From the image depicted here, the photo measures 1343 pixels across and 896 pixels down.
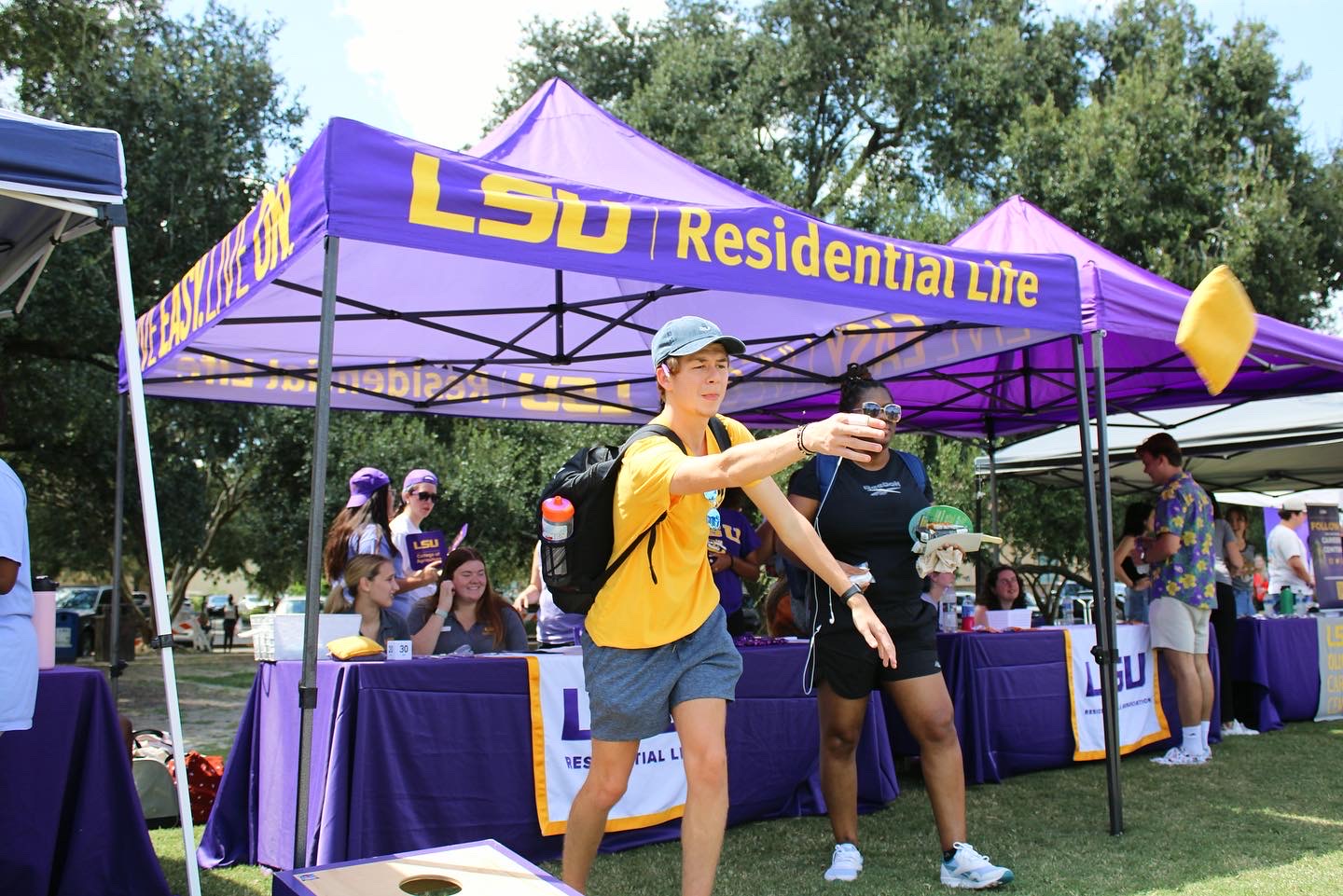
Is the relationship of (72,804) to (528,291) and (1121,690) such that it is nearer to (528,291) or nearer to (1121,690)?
(528,291)

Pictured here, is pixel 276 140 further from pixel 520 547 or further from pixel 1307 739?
pixel 1307 739

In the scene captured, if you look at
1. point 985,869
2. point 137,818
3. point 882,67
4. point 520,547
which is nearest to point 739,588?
point 985,869

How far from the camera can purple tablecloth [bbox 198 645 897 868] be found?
3.73m

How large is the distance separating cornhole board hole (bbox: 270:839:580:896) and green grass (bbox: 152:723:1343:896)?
52.5 inches

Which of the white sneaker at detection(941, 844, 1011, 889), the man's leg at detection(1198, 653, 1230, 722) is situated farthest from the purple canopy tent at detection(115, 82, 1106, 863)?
the man's leg at detection(1198, 653, 1230, 722)

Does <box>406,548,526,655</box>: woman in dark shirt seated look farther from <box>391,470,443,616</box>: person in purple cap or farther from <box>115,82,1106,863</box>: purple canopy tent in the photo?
<box>115,82,1106,863</box>: purple canopy tent

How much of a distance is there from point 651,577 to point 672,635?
168 millimetres

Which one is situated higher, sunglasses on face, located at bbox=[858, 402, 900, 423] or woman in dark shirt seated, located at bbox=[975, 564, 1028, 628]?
sunglasses on face, located at bbox=[858, 402, 900, 423]

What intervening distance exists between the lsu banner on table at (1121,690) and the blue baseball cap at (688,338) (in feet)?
13.4

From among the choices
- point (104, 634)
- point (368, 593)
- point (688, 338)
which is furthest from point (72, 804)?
point (104, 634)

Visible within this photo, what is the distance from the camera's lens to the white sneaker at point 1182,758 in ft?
20.6

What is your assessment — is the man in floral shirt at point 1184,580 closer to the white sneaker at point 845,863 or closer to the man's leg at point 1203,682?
the man's leg at point 1203,682

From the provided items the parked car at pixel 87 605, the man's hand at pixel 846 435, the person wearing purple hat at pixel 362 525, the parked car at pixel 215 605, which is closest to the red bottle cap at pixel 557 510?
the man's hand at pixel 846 435

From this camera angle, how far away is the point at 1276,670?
7988 millimetres
